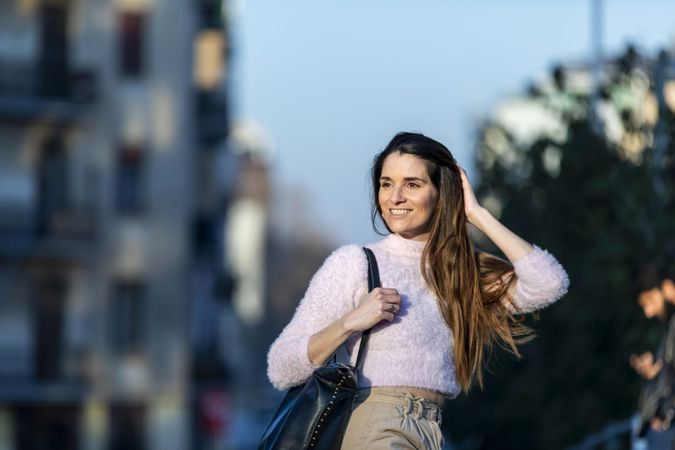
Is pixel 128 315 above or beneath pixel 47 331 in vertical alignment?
above

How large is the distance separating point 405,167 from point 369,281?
0.42 metres

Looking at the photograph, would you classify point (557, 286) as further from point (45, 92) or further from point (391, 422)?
A: point (45, 92)

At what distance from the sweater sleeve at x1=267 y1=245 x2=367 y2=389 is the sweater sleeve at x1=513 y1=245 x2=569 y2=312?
26.4 inches

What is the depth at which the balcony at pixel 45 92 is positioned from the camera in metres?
41.7

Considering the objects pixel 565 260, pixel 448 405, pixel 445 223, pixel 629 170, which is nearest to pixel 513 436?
pixel 448 405

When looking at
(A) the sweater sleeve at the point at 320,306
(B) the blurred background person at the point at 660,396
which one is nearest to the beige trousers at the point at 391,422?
(A) the sweater sleeve at the point at 320,306

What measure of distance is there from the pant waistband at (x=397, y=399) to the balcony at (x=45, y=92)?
3607 cm

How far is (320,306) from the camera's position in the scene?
629 cm

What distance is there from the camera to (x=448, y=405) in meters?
25.9

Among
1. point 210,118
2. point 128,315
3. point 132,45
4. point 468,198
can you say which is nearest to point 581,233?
point 468,198

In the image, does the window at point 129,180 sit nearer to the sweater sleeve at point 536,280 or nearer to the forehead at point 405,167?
the sweater sleeve at point 536,280

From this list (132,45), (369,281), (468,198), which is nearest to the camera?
(369,281)

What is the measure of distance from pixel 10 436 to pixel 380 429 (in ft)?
118

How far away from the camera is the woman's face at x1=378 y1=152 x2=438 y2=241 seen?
6461mm
